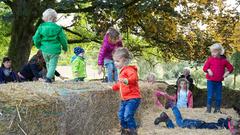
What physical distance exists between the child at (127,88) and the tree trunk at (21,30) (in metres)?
8.42

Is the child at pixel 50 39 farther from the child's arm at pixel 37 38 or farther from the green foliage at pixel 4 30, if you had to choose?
the green foliage at pixel 4 30

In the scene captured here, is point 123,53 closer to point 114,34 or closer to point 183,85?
point 114,34

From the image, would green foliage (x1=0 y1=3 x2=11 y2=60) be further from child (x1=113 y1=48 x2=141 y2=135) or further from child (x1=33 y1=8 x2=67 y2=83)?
child (x1=113 y1=48 x2=141 y2=135)

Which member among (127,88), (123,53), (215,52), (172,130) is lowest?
(172,130)

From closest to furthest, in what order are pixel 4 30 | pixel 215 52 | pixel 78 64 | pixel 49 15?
pixel 49 15, pixel 78 64, pixel 215 52, pixel 4 30

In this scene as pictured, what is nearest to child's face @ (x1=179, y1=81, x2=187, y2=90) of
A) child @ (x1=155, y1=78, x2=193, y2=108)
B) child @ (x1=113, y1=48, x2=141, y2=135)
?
child @ (x1=155, y1=78, x2=193, y2=108)

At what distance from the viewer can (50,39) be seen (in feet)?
25.4

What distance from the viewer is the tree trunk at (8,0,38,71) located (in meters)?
14.8

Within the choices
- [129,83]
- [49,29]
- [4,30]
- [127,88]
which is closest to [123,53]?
[129,83]

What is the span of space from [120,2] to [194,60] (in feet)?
17.0

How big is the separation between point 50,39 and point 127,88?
1.79 metres

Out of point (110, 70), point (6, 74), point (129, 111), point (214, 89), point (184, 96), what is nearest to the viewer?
point (129, 111)

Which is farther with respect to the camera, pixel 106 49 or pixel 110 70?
pixel 110 70

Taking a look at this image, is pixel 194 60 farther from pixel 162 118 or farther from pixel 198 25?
pixel 162 118
